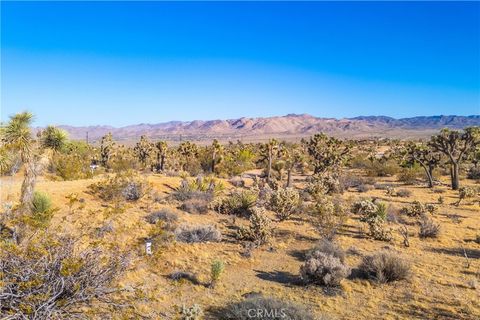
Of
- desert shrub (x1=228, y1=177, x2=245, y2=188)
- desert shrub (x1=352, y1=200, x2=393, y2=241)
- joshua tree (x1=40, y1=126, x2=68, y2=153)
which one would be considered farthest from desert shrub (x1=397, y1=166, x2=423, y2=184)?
joshua tree (x1=40, y1=126, x2=68, y2=153)

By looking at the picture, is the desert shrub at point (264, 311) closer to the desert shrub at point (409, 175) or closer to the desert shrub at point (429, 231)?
the desert shrub at point (429, 231)

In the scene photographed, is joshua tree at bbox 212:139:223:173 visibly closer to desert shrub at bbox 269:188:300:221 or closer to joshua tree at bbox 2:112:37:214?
desert shrub at bbox 269:188:300:221

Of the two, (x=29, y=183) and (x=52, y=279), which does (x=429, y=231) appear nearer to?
(x=52, y=279)

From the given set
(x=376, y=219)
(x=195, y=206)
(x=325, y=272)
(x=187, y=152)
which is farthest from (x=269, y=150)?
(x=325, y=272)

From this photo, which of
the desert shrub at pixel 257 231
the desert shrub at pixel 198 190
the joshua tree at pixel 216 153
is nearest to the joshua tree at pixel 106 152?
the joshua tree at pixel 216 153

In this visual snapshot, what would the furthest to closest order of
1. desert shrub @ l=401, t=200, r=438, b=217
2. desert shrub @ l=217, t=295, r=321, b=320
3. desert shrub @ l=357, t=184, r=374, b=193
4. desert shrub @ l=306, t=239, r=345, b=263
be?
1. desert shrub @ l=357, t=184, r=374, b=193
2. desert shrub @ l=401, t=200, r=438, b=217
3. desert shrub @ l=306, t=239, r=345, b=263
4. desert shrub @ l=217, t=295, r=321, b=320

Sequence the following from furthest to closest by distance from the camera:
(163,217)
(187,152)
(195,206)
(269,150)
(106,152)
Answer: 1. (106,152)
2. (187,152)
3. (269,150)
4. (195,206)
5. (163,217)
